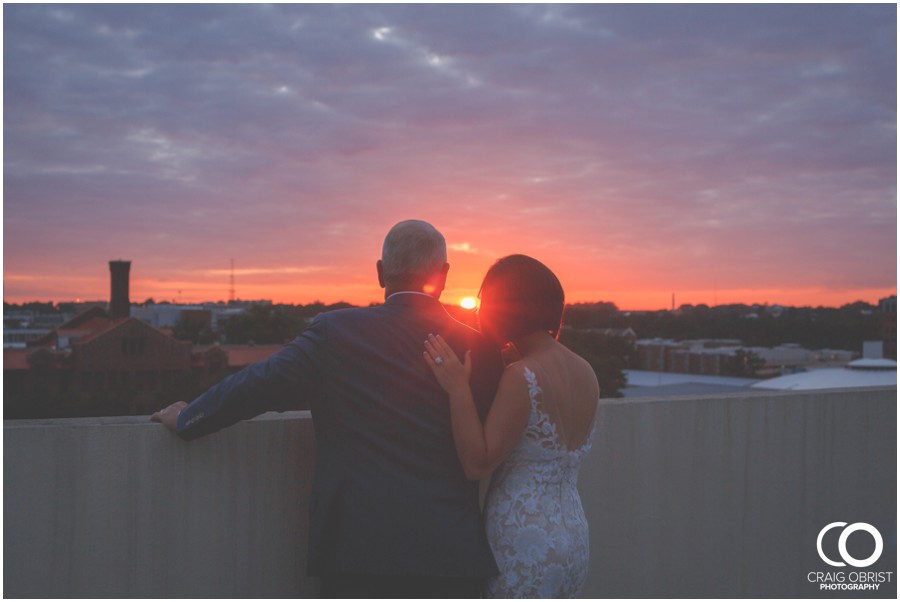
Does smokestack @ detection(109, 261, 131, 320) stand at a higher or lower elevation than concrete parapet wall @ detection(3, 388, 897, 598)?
higher

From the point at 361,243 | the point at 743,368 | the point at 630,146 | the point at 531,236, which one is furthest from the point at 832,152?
the point at 743,368

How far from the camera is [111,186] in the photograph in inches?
1485

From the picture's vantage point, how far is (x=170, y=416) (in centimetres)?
215

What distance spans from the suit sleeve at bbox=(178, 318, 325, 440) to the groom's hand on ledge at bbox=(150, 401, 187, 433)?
22 cm

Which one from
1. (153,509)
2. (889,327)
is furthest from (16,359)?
(889,327)

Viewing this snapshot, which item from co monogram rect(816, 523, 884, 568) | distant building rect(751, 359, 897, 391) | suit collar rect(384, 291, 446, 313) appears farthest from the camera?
distant building rect(751, 359, 897, 391)

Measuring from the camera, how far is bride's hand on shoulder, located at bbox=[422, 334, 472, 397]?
6.28 ft

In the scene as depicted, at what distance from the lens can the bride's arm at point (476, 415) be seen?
191 centimetres

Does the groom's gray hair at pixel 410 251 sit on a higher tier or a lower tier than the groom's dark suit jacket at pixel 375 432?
higher

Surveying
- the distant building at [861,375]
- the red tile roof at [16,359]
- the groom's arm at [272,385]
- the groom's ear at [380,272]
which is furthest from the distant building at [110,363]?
the groom's ear at [380,272]

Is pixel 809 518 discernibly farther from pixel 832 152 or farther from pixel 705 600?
pixel 832 152

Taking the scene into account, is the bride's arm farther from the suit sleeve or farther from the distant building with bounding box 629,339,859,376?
the distant building with bounding box 629,339,859,376

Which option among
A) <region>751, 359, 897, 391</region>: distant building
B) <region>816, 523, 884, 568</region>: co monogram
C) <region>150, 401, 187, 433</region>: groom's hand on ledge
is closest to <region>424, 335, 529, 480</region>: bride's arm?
<region>150, 401, 187, 433</region>: groom's hand on ledge

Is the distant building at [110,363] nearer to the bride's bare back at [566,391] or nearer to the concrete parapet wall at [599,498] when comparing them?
the concrete parapet wall at [599,498]
